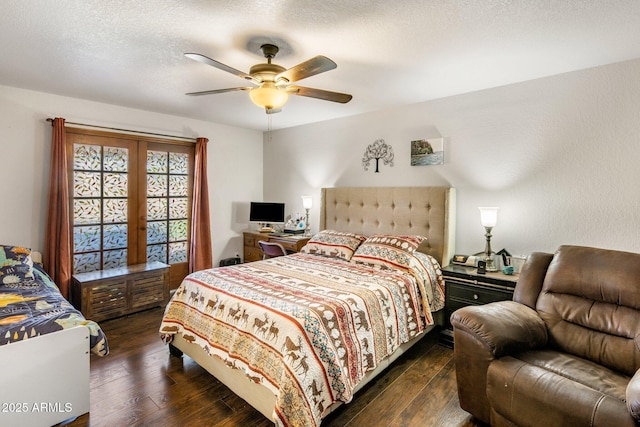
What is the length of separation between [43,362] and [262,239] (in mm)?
2962

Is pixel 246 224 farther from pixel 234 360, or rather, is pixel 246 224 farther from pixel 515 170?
pixel 515 170

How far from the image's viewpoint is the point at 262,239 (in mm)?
4684

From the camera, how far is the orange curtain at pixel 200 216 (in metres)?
4.50

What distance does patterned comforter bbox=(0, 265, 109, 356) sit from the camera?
73.8 inches

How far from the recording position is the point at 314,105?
3.77m

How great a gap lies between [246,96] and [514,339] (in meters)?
3.13

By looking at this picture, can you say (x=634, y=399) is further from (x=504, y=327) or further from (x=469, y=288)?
(x=469, y=288)

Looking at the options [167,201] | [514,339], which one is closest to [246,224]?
[167,201]

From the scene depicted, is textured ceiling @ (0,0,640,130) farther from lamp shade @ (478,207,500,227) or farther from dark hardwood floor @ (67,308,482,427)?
dark hardwood floor @ (67,308,482,427)

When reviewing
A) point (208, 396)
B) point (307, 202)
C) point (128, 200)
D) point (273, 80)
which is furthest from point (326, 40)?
point (128, 200)

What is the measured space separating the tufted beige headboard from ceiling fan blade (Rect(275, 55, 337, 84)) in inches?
76.4

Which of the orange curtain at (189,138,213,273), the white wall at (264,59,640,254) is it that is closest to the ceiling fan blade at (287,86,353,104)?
the white wall at (264,59,640,254)

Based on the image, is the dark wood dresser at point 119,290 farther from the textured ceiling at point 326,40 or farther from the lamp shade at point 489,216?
the lamp shade at point 489,216

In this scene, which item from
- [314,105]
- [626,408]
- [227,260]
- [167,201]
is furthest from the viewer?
[227,260]
